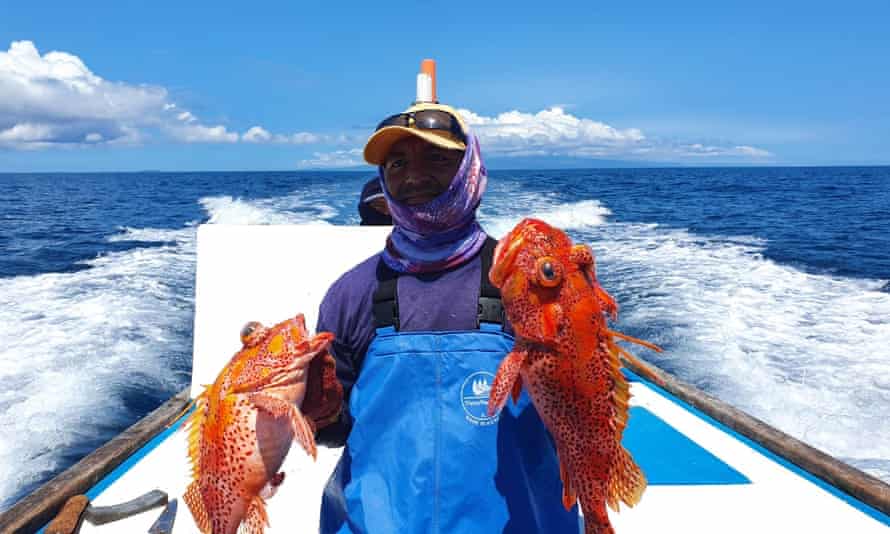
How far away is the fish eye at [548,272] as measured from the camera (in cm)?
156

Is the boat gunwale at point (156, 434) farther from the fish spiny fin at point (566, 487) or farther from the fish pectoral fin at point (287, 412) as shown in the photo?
the fish pectoral fin at point (287, 412)

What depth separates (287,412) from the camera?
5.50 feet

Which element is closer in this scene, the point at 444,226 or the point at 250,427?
the point at 250,427

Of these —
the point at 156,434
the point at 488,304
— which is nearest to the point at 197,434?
the point at 488,304

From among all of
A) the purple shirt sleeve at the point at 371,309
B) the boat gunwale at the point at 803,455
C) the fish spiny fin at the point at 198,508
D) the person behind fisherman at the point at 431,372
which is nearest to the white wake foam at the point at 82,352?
the fish spiny fin at the point at 198,508

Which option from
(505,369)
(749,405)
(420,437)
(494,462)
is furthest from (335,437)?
(749,405)

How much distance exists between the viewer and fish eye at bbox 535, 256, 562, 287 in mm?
1559

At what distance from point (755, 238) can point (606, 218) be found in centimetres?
555

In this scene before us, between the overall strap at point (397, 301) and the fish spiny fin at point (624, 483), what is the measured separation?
1.93ft

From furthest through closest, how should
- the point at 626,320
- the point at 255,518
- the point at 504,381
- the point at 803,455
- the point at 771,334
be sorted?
the point at 626,320 → the point at 771,334 → the point at 803,455 → the point at 255,518 → the point at 504,381

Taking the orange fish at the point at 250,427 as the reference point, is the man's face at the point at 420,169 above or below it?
above

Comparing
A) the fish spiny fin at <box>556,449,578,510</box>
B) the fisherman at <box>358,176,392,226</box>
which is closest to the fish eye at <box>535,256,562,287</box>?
the fish spiny fin at <box>556,449,578,510</box>

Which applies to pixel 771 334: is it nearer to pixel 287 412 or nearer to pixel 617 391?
pixel 617 391

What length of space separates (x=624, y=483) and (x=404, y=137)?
1.40 m
